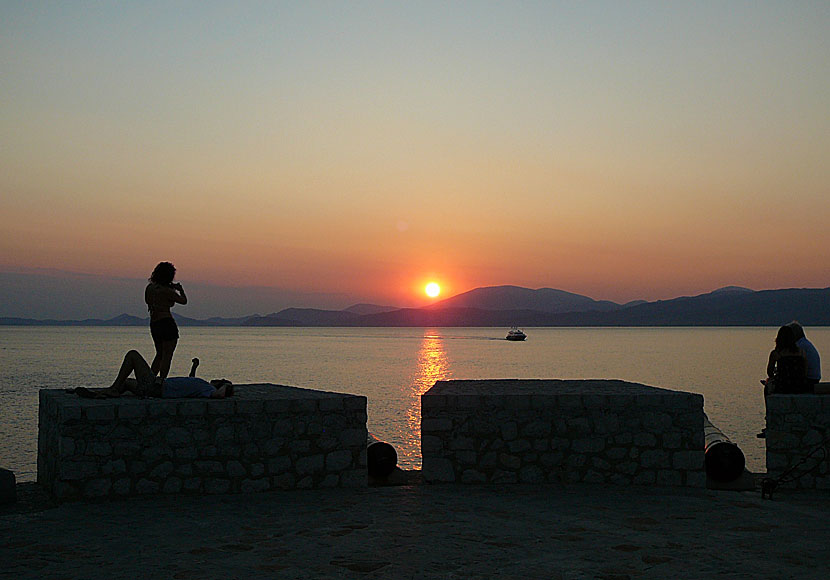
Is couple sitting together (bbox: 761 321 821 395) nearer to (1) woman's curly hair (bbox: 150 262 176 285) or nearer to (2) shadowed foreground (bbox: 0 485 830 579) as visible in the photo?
(2) shadowed foreground (bbox: 0 485 830 579)

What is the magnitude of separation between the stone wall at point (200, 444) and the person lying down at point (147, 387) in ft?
0.83

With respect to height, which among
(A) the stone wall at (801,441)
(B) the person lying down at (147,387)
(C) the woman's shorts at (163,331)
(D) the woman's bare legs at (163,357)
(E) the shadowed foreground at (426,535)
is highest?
(C) the woman's shorts at (163,331)

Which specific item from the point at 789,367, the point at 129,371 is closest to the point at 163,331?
the point at 129,371

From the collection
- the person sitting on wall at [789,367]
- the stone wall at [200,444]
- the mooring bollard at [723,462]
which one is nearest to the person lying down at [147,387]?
the stone wall at [200,444]

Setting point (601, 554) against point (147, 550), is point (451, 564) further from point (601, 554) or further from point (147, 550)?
point (147, 550)

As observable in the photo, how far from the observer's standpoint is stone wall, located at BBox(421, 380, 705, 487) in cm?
1120

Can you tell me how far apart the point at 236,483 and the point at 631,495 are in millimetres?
5175

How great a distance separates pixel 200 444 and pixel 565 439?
16.4 feet

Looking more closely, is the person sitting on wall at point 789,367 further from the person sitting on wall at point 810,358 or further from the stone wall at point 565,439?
the stone wall at point 565,439

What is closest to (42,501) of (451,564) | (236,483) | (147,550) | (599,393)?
(236,483)

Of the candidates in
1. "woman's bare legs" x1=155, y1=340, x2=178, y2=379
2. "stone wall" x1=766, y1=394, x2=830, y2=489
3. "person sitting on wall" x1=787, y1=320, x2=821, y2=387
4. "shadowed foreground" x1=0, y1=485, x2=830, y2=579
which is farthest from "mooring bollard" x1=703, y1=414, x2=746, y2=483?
"woman's bare legs" x1=155, y1=340, x2=178, y2=379

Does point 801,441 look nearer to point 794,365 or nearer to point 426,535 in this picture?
point 794,365

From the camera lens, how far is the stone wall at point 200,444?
970cm

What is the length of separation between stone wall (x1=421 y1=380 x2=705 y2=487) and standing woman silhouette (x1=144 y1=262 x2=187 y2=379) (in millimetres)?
3991
